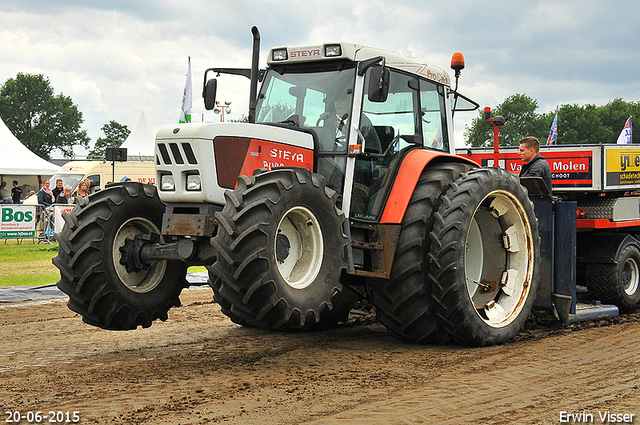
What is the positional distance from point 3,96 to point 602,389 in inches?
3000

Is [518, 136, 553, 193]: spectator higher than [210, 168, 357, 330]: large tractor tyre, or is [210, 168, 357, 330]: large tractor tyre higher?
[518, 136, 553, 193]: spectator

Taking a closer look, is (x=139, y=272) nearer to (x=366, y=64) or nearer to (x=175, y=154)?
(x=175, y=154)

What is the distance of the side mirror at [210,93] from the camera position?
21.3 ft

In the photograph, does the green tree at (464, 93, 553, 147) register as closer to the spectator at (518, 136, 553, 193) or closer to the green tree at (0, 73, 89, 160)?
the green tree at (0, 73, 89, 160)

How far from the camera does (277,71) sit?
6.61 metres

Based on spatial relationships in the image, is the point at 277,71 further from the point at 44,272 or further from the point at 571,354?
the point at 44,272

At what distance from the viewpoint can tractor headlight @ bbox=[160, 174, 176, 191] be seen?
5.55 m

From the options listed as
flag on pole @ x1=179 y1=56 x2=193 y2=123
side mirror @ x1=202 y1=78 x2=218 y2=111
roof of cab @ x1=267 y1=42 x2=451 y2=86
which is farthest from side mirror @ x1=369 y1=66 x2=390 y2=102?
flag on pole @ x1=179 y1=56 x2=193 y2=123

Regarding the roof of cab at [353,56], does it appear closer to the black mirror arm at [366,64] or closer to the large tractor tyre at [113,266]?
the black mirror arm at [366,64]

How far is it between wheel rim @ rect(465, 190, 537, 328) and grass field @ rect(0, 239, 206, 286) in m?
7.27

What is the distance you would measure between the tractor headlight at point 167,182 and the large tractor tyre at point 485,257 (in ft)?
7.67

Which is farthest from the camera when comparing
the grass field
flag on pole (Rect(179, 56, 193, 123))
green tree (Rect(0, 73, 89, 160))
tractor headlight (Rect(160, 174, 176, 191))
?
green tree (Rect(0, 73, 89, 160))

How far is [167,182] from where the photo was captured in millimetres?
5586

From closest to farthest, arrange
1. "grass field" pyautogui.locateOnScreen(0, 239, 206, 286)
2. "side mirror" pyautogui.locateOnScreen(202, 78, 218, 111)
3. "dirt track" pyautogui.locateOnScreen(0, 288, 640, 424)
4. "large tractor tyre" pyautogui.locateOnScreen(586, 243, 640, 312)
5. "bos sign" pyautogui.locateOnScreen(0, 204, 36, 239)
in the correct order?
"dirt track" pyautogui.locateOnScreen(0, 288, 640, 424) < "side mirror" pyautogui.locateOnScreen(202, 78, 218, 111) < "large tractor tyre" pyautogui.locateOnScreen(586, 243, 640, 312) < "grass field" pyautogui.locateOnScreen(0, 239, 206, 286) < "bos sign" pyautogui.locateOnScreen(0, 204, 36, 239)
